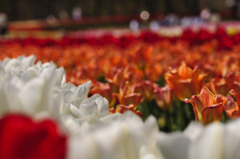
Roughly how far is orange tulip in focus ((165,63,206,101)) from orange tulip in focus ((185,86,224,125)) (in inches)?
9.4

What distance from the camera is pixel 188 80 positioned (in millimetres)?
1156

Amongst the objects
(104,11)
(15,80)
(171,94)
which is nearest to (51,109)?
(15,80)

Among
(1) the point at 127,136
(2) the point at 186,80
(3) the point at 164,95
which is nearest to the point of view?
(1) the point at 127,136

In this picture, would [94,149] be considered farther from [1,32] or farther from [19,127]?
[1,32]

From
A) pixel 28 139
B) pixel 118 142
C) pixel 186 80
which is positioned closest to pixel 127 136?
pixel 118 142

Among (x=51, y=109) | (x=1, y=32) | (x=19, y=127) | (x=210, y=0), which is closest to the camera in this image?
(x=19, y=127)

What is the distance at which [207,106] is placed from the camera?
34.0 inches

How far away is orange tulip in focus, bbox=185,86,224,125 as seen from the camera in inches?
34.4

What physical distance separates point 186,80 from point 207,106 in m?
0.30

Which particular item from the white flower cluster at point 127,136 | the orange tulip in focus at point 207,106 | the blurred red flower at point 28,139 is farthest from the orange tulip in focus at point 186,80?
the blurred red flower at point 28,139

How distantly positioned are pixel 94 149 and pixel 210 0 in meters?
37.9

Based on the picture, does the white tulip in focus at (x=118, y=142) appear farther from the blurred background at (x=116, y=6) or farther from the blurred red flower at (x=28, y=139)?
the blurred background at (x=116, y=6)

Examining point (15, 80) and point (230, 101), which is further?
point (230, 101)

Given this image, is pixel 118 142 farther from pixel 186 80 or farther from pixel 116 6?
pixel 116 6
